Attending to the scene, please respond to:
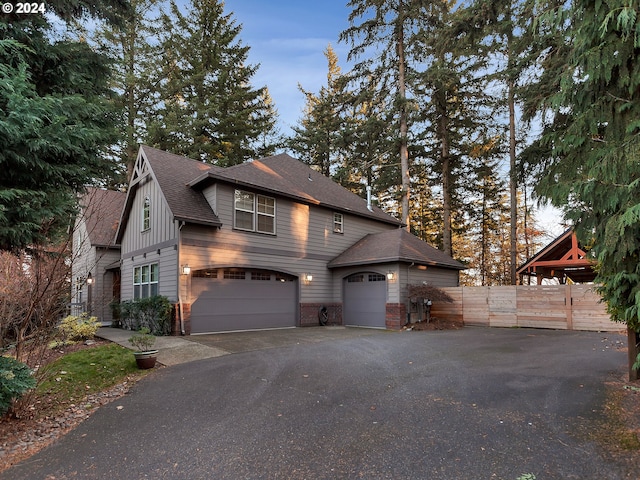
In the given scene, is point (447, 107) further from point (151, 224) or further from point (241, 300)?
point (151, 224)

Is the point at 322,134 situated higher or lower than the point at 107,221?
higher

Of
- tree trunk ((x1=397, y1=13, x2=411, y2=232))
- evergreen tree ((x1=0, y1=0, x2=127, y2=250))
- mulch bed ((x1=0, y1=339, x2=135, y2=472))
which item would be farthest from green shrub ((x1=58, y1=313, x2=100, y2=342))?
tree trunk ((x1=397, y1=13, x2=411, y2=232))

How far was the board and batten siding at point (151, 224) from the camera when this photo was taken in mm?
12125

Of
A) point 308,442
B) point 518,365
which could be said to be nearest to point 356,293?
point 518,365

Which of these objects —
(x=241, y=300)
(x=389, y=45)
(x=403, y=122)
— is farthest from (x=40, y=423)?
(x=389, y=45)

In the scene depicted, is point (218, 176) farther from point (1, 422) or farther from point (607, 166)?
point (607, 166)

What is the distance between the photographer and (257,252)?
1327cm

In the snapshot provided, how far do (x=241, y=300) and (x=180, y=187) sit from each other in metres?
4.51

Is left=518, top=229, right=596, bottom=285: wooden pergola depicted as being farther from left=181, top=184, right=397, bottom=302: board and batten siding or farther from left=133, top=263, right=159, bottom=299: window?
left=133, top=263, right=159, bottom=299: window

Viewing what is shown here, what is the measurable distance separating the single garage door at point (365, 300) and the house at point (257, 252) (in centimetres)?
4

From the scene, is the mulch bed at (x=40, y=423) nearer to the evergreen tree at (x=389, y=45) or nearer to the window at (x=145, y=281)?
the window at (x=145, y=281)

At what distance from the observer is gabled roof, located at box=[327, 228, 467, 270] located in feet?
45.0

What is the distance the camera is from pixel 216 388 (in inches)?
222

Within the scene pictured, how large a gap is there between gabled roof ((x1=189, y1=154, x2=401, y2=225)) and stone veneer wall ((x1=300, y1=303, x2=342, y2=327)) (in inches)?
167
